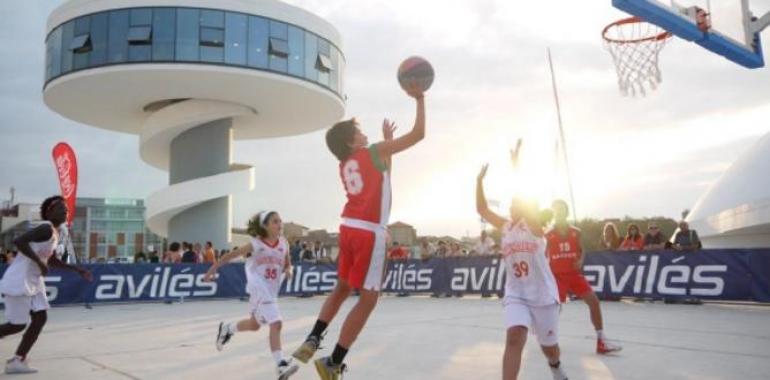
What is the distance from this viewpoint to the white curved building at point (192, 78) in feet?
95.9

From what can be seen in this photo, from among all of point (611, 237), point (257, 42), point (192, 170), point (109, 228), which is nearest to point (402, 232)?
point (109, 228)

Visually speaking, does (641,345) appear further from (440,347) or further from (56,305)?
(56,305)

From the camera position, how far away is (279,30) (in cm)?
3172

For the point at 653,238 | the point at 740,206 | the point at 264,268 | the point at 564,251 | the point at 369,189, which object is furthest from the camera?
the point at 740,206

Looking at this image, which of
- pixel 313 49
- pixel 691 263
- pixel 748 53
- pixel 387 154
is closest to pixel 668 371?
pixel 387 154

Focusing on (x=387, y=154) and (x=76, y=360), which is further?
(x=76, y=360)

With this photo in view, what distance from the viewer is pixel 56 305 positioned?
16516 mm

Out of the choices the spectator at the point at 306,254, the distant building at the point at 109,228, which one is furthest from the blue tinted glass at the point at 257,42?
the distant building at the point at 109,228

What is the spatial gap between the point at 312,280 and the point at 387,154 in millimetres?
16025

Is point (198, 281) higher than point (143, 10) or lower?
lower

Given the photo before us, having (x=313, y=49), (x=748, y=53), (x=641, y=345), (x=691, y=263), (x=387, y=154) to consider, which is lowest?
(x=641, y=345)

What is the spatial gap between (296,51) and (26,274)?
2683 centimetres

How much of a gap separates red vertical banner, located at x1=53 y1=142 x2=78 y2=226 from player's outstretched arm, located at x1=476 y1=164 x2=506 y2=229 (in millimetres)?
20348

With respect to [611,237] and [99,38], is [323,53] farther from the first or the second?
[611,237]
